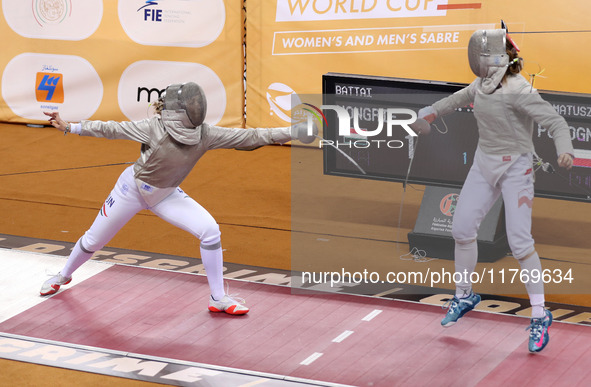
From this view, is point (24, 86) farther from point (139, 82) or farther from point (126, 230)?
point (126, 230)

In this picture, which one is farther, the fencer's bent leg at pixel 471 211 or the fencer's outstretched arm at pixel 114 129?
the fencer's outstretched arm at pixel 114 129

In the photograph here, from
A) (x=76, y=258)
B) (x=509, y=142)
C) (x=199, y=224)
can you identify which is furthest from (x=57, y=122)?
(x=509, y=142)

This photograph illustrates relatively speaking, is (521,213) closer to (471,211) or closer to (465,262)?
(471,211)

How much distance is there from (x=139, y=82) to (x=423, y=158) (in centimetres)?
525

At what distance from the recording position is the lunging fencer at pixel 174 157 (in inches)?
243

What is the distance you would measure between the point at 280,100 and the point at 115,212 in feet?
16.9

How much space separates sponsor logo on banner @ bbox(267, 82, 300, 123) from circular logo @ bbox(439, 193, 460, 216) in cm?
373

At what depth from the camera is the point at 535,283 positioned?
5832mm

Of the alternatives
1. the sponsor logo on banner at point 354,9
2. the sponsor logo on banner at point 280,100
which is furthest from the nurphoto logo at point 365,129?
the sponsor logo on banner at point 280,100

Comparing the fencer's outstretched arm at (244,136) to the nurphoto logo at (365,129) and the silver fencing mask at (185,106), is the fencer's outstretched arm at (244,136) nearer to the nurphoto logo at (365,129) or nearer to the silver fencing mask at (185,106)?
the silver fencing mask at (185,106)

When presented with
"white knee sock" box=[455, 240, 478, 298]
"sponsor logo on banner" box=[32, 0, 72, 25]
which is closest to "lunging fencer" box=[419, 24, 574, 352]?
"white knee sock" box=[455, 240, 478, 298]

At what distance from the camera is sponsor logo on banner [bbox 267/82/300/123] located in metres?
11.3

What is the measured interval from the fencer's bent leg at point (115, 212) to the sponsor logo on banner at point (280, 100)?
4940mm

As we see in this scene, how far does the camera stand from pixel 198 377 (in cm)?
555
